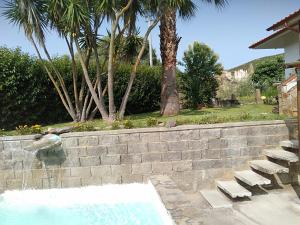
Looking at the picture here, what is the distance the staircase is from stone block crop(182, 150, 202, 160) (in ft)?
2.16

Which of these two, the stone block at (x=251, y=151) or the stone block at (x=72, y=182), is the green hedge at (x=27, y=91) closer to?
the stone block at (x=72, y=182)

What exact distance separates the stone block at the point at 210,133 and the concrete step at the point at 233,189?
0.97m

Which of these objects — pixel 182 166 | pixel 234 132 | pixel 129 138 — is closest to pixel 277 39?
pixel 234 132

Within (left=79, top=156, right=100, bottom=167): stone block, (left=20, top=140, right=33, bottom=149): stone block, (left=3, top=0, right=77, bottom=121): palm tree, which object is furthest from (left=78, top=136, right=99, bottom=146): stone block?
(left=3, top=0, right=77, bottom=121): palm tree

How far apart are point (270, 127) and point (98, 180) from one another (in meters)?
3.85

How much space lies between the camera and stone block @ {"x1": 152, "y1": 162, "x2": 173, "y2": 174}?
7406 millimetres

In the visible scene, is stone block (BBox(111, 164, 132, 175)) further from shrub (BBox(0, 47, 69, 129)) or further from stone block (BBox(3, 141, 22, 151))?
shrub (BBox(0, 47, 69, 129))

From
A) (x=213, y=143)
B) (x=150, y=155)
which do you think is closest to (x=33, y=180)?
(x=150, y=155)

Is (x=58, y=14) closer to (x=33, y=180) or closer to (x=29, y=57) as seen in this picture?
(x=29, y=57)

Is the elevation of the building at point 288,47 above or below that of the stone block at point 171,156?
above

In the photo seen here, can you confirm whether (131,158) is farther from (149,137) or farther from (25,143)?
(25,143)

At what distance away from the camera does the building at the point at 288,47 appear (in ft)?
26.9

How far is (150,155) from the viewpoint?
24.3 ft

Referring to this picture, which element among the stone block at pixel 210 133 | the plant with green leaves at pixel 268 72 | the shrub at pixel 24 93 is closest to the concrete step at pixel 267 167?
the stone block at pixel 210 133
